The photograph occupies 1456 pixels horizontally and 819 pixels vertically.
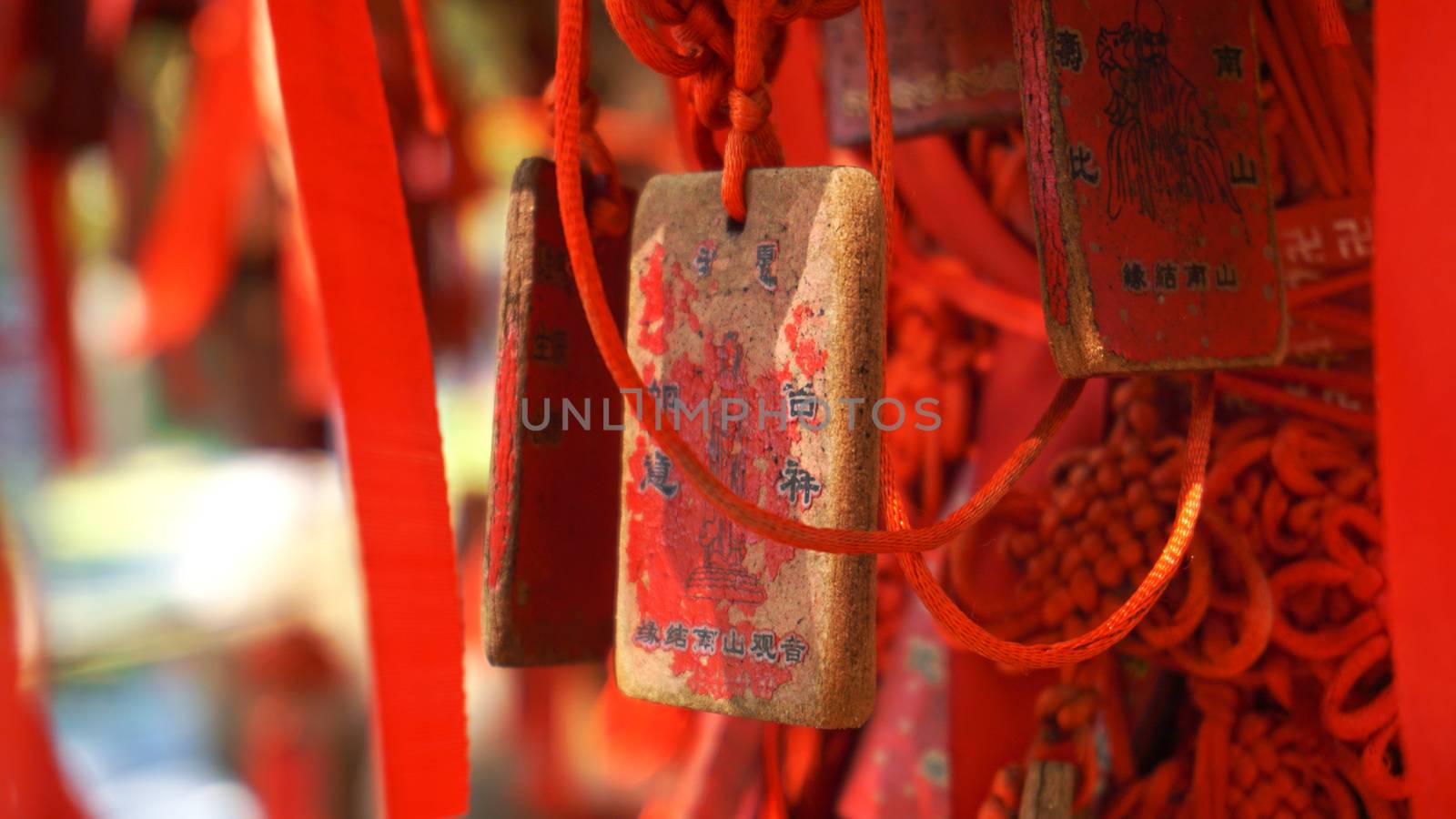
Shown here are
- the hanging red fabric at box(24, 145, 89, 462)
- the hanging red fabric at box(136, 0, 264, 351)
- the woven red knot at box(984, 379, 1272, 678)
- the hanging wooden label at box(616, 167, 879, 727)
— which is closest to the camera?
the hanging wooden label at box(616, 167, 879, 727)

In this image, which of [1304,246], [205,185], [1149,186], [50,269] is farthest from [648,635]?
[50,269]

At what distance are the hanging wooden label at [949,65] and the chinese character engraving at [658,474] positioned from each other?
216 mm

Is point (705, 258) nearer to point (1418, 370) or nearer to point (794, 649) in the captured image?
point (794, 649)

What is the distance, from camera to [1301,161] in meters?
0.49

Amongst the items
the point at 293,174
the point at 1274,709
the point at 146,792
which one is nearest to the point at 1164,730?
the point at 1274,709

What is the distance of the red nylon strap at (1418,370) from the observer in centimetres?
38

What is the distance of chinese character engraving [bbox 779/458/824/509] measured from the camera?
0.34 m

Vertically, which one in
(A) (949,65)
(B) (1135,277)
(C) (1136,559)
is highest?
(A) (949,65)

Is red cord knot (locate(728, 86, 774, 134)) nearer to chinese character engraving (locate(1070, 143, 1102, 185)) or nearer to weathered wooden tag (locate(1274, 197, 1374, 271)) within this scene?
chinese character engraving (locate(1070, 143, 1102, 185))

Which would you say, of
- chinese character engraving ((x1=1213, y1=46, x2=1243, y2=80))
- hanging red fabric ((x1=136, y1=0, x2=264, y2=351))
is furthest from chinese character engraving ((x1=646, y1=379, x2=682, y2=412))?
hanging red fabric ((x1=136, y1=0, x2=264, y2=351))

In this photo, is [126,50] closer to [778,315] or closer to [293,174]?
[293,174]

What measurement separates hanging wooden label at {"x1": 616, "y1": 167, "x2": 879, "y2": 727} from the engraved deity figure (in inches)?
3.9

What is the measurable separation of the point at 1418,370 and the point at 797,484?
0.78ft

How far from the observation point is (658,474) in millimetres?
380
